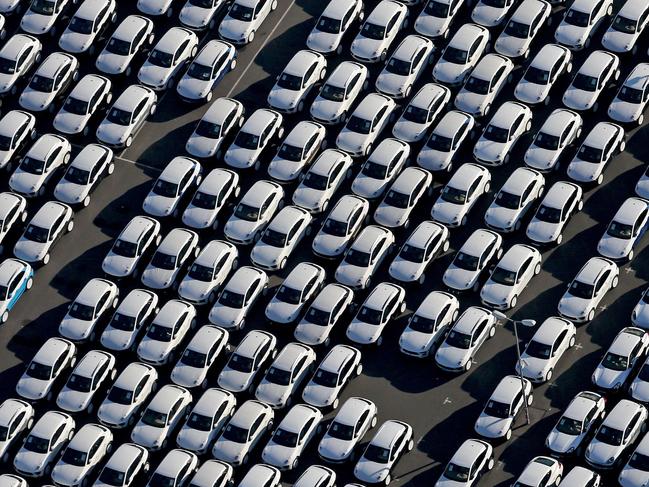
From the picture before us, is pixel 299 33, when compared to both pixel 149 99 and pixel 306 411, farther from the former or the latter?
pixel 306 411

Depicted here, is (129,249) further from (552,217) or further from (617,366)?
(617,366)

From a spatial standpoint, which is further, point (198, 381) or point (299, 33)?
point (299, 33)

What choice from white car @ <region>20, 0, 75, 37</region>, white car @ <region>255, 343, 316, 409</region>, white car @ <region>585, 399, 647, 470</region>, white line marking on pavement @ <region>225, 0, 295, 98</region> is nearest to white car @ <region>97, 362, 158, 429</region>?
white car @ <region>255, 343, 316, 409</region>

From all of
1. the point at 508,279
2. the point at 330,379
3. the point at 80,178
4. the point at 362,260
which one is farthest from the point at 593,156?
the point at 80,178

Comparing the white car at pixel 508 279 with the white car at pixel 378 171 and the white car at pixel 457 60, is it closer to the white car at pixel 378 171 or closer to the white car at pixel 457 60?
the white car at pixel 378 171

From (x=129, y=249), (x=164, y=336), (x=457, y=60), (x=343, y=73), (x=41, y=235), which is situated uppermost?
(x=457, y=60)

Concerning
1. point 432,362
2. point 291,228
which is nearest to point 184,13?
point 291,228
